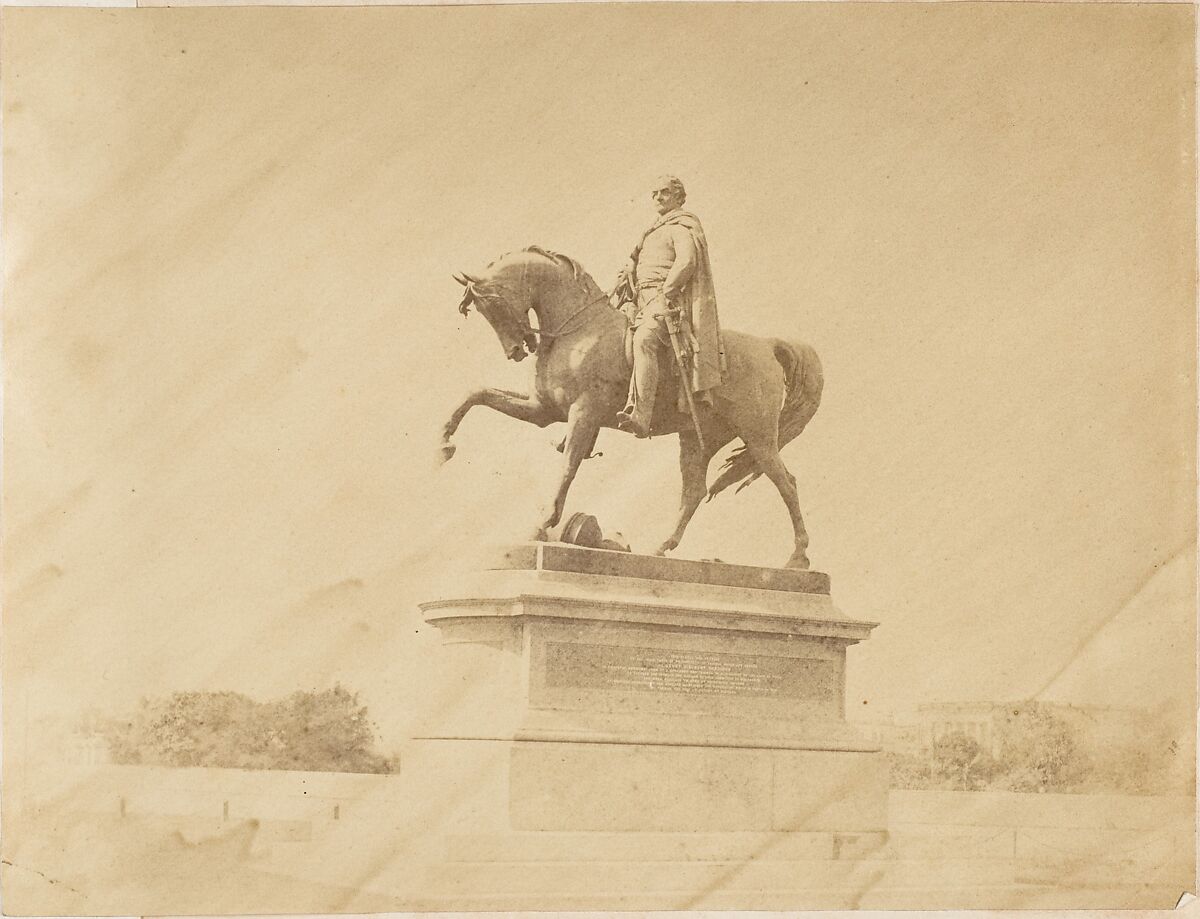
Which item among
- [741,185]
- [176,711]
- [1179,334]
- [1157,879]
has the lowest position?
[1157,879]

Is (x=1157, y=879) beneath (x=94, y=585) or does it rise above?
beneath

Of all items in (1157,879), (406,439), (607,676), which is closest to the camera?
(607,676)

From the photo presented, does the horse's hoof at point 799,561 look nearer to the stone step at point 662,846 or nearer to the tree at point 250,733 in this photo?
the stone step at point 662,846

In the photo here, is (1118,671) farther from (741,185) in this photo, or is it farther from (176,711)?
(176,711)

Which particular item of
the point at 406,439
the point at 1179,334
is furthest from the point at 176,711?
the point at 1179,334

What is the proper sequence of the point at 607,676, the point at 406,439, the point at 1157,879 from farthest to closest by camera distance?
the point at 406,439 < the point at 1157,879 < the point at 607,676

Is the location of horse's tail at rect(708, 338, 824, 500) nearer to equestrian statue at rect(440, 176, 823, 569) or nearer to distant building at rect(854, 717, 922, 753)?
equestrian statue at rect(440, 176, 823, 569)

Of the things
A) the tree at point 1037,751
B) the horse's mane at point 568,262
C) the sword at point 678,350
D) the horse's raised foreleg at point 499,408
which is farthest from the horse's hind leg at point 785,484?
the tree at point 1037,751
